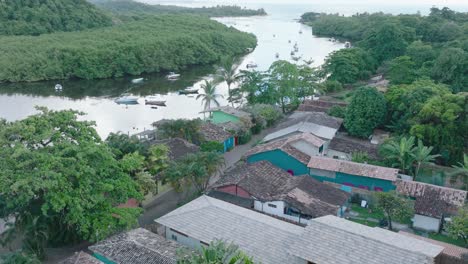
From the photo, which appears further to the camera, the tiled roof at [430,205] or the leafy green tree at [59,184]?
the tiled roof at [430,205]

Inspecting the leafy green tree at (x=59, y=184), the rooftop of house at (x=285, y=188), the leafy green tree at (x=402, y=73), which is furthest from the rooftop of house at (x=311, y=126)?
the leafy green tree at (x=59, y=184)

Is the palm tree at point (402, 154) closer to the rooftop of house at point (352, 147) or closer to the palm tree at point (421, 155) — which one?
the palm tree at point (421, 155)

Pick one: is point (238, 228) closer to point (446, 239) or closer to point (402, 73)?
point (446, 239)

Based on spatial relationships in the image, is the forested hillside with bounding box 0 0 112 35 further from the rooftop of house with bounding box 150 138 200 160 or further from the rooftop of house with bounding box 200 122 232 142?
the rooftop of house with bounding box 150 138 200 160

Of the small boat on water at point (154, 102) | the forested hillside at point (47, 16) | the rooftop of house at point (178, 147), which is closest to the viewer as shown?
the rooftop of house at point (178, 147)

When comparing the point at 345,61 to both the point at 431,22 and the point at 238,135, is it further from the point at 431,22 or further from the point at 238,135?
the point at 431,22

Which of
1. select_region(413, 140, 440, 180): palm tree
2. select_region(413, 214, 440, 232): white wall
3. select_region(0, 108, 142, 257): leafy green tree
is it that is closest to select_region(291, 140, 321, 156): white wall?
select_region(413, 140, 440, 180): palm tree

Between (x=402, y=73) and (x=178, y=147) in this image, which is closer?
(x=178, y=147)

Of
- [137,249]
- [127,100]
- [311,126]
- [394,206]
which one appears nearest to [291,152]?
[311,126]

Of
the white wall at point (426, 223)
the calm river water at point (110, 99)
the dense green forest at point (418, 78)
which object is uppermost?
the dense green forest at point (418, 78)
